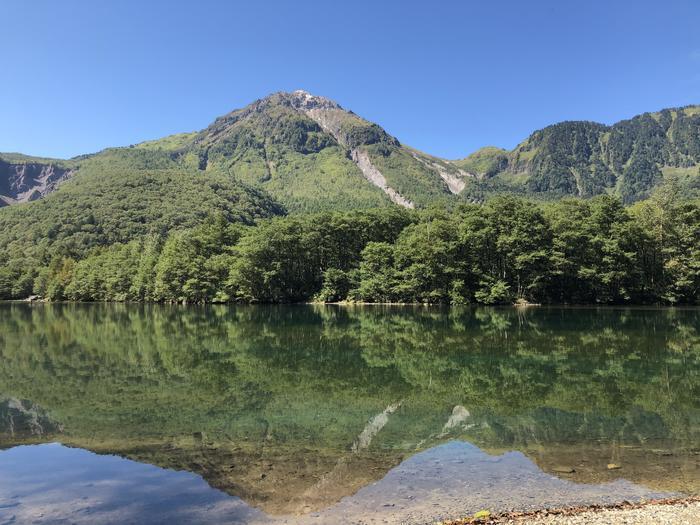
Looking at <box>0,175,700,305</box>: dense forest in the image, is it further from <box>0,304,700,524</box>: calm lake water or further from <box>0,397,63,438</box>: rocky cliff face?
<box>0,397,63,438</box>: rocky cliff face

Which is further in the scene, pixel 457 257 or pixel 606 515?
pixel 457 257

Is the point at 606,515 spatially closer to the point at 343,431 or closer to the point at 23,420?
the point at 343,431

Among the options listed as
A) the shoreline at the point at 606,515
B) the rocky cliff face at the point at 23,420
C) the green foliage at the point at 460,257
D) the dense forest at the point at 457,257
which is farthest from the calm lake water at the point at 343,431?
the dense forest at the point at 457,257

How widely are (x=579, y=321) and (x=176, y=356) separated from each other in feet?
138

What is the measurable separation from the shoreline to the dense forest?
7258cm

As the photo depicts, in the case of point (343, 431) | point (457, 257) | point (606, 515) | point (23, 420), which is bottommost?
point (23, 420)

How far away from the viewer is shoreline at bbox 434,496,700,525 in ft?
28.6

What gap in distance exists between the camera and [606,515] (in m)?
8.99

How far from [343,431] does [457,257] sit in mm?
72112

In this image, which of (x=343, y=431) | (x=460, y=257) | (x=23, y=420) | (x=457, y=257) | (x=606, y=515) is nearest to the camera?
(x=606, y=515)

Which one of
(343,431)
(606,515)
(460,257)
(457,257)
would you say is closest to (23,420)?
(343,431)

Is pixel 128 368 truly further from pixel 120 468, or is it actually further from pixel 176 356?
pixel 120 468

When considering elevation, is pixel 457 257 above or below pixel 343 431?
above

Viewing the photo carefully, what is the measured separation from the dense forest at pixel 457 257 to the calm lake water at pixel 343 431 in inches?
1881
